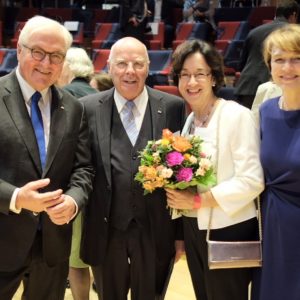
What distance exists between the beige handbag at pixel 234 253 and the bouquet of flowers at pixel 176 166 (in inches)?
6.7

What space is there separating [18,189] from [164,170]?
638 mm

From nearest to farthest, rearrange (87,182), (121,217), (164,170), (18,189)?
(18,189) → (164,170) → (87,182) → (121,217)

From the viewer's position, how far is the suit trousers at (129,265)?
2658mm

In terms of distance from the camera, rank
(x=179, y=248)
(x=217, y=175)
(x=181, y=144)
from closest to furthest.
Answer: (x=181, y=144)
(x=217, y=175)
(x=179, y=248)

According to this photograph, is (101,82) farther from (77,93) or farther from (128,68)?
(128,68)

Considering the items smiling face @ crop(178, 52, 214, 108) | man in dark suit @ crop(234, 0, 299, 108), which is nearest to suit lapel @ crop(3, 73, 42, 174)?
smiling face @ crop(178, 52, 214, 108)

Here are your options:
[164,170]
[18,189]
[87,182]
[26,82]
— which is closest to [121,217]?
[87,182]

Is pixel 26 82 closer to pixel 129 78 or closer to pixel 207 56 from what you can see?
pixel 129 78

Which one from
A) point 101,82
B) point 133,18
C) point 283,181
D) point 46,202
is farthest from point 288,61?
point 133,18

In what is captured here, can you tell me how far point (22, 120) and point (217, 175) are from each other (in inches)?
36.7

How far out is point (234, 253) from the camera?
7.90ft

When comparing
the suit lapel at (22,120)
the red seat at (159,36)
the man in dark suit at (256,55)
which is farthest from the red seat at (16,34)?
the suit lapel at (22,120)

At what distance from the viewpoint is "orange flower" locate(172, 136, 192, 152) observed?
7.65ft

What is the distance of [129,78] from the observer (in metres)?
2.70
